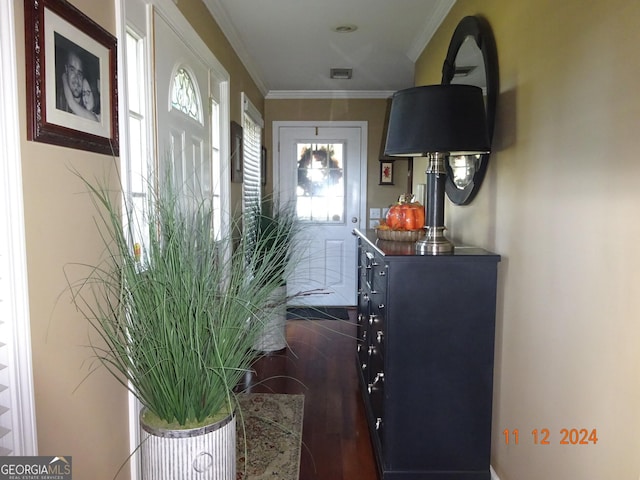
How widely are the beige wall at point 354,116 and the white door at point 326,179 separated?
0.07 m

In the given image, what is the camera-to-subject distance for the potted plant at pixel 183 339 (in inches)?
48.7

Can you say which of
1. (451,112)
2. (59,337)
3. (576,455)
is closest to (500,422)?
(576,455)

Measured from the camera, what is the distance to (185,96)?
95.7 inches

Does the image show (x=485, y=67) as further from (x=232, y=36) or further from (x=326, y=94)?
(x=326, y=94)

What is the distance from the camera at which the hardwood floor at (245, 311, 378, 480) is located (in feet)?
7.38

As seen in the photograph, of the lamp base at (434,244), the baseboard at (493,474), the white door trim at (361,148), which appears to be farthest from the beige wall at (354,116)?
the baseboard at (493,474)

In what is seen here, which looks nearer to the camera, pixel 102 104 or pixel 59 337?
pixel 59 337

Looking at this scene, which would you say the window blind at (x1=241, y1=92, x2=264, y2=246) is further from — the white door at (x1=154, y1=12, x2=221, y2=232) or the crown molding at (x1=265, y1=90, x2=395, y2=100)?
the white door at (x1=154, y1=12, x2=221, y2=232)

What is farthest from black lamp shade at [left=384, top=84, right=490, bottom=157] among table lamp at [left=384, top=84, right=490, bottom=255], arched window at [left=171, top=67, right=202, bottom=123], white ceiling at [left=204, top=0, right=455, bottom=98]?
white ceiling at [left=204, top=0, right=455, bottom=98]

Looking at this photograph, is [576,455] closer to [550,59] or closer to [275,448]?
[550,59]

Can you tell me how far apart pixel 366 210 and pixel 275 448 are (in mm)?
3298

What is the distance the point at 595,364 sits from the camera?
1.25 meters

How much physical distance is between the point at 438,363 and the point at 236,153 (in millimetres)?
2179

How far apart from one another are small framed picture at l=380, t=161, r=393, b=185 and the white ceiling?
2.78 ft
